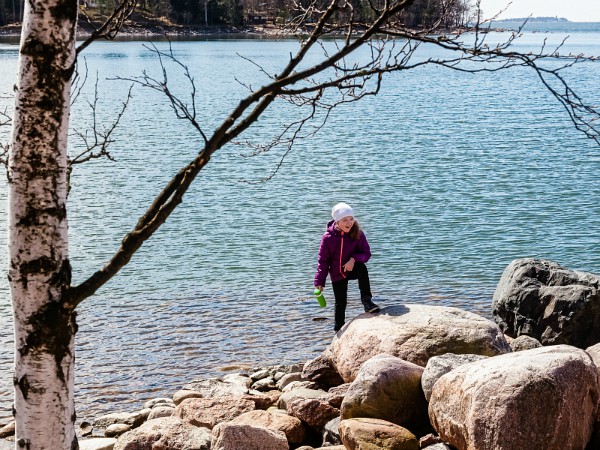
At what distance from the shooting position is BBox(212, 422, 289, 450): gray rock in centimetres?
693

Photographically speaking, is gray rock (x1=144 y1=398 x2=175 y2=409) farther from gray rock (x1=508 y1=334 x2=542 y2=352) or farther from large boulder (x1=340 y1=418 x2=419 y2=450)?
gray rock (x1=508 y1=334 x2=542 y2=352)

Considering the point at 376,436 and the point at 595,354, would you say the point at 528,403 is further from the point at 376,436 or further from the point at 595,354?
the point at 595,354

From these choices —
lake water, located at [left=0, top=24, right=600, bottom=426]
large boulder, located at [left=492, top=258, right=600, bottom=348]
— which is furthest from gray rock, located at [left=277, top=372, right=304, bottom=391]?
large boulder, located at [left=492, top=258, right=600, bottom=348]

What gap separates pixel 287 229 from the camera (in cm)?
1906

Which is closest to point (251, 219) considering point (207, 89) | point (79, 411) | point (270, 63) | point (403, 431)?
point (79, 411)

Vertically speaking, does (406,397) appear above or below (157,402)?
above

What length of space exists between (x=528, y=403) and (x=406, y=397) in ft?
4.95

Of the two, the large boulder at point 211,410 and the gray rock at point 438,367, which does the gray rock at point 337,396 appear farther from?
the gray rock at point 438,367

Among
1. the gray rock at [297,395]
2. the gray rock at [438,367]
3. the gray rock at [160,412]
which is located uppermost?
the gray rock at [438,367]

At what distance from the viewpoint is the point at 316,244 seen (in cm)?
1784

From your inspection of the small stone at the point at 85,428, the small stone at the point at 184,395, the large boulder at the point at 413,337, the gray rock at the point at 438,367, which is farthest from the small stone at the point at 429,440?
the small stone at the point at 85,428

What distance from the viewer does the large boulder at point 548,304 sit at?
37.1ft

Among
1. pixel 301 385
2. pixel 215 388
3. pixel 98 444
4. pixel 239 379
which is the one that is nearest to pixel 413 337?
pixel 301 385

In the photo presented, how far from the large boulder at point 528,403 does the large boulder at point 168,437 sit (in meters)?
2.14
